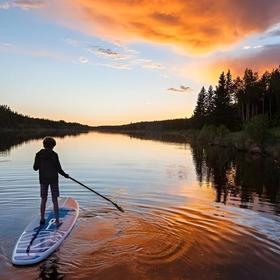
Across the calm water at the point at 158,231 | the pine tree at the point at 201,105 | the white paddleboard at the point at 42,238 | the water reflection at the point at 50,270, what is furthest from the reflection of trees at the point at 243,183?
the pine tree at the point at 201,105

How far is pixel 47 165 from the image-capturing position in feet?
36.8

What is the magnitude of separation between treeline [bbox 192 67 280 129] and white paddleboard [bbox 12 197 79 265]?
75.4m

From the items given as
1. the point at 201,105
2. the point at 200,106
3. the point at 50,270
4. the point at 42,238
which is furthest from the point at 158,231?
the point at 200,106

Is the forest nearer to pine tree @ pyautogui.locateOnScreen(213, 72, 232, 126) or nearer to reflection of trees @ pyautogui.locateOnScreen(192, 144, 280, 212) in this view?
pine tree @ pyautogui.locateOnScreen(213, 72, 232, 126)

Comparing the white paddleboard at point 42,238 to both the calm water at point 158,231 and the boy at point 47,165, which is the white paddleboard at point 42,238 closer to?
the calm water at point 158,231

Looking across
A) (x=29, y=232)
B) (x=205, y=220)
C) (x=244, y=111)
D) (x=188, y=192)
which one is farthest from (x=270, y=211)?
(x=244, y=111)

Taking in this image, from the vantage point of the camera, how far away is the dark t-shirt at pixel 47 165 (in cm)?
1113

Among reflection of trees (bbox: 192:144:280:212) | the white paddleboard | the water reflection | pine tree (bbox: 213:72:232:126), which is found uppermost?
pine tree (bbox: 213:72:232:126)

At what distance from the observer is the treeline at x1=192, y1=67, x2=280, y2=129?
8825cm

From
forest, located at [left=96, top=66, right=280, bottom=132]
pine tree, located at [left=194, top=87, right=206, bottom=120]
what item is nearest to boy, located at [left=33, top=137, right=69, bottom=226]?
forest, located at [left=96, top=66, right=280, bottom=132]

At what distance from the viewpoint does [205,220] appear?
14125 millimetres

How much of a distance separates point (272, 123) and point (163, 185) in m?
64.3

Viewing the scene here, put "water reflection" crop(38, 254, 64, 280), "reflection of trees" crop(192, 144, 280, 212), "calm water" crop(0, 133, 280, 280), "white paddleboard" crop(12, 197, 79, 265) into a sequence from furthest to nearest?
"reflection of trees" crop(192, 144, 280, 212) → "white paddleboard" crop(12, 197, 79, 265) → "calm water" crop(0, 133, 280, 280) → "water reflection" crop(38, 254, 64, 280)

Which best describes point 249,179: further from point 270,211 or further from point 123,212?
point 123,212
